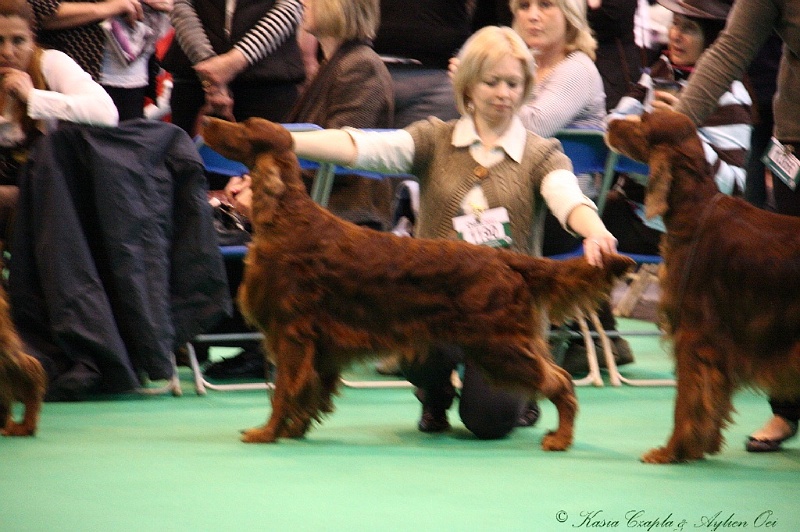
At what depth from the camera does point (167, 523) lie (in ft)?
8.53

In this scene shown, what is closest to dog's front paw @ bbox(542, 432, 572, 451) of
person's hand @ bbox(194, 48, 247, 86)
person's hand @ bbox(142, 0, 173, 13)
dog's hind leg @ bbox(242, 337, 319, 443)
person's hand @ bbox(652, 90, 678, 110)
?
dog's hind leg @ bbox(242, 337, 319, 443)

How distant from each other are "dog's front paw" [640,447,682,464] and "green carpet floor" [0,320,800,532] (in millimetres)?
29

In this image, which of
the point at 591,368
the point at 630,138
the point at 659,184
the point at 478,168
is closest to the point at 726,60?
the point at 630,138

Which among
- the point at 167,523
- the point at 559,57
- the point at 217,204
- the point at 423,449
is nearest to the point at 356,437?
the point at 423,449

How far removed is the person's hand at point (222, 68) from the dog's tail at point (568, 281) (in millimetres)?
2161

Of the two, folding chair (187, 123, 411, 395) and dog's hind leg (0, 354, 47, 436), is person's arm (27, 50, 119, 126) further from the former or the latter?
dog's hind leg (0, 354, 47, 436)

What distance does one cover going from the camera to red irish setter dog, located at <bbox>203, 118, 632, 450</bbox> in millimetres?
3369

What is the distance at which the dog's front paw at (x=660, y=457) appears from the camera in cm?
326

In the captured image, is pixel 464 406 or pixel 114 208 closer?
pixel 464 406

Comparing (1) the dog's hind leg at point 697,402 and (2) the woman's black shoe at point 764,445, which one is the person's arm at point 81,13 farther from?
(2) the woman's black shoe at point 764,445

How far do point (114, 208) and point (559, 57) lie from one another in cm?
185

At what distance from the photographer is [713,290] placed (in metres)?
3.16

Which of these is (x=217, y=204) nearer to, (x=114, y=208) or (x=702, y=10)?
(x=114, y=208)

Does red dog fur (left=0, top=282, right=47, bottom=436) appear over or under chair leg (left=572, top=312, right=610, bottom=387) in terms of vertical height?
over
